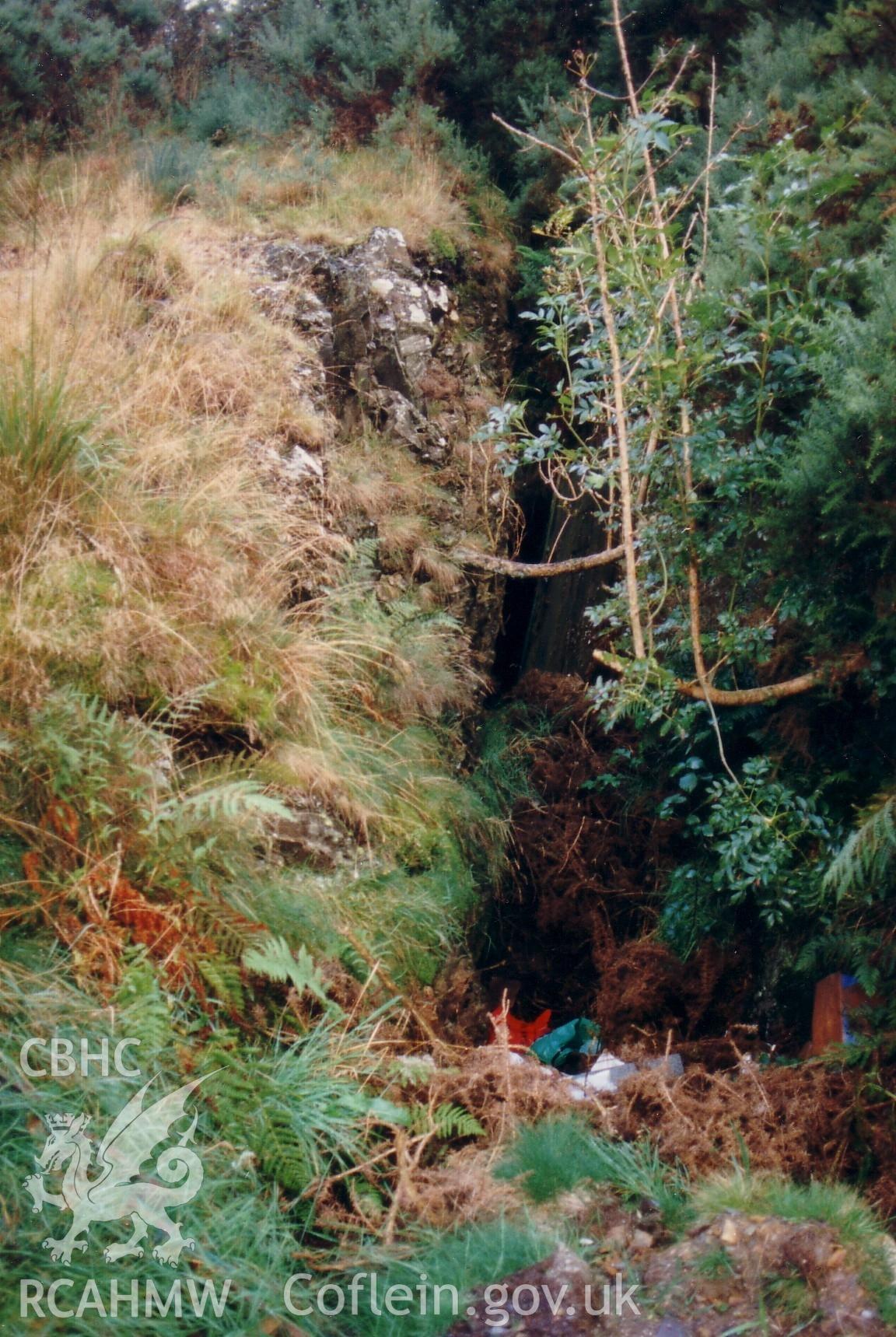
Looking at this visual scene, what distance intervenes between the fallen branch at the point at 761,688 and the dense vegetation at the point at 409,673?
0.07 ft

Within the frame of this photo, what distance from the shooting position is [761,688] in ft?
13.2

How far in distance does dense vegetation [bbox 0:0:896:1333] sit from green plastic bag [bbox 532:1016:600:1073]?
Result: 1.17ft

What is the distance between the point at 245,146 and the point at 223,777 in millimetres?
6201

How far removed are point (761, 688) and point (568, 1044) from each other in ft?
5.14

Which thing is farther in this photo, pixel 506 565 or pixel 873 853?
pixel 506 565

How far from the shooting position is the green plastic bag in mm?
4180

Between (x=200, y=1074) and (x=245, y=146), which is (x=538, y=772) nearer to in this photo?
(x=200, y=1074)

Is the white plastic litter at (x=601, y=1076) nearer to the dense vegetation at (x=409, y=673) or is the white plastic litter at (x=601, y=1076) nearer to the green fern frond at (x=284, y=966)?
the dense vegetation at (x=409, y=673)

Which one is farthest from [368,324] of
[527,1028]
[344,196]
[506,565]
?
[527,1028]

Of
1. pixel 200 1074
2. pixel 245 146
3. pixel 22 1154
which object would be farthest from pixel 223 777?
pixel 245 146

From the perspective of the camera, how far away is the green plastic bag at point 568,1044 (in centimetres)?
418

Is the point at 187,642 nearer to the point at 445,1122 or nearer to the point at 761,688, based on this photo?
the point at 445,1122

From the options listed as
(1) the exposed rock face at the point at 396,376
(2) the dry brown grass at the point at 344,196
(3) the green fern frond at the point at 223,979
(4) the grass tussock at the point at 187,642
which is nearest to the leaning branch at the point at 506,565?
(1) the exposed rock face at the point at 396,376

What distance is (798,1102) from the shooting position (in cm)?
331
